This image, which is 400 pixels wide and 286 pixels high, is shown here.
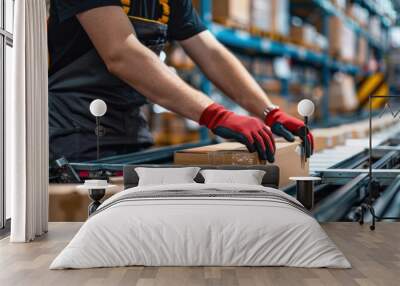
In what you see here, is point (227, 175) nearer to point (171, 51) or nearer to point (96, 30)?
point (171, 51)

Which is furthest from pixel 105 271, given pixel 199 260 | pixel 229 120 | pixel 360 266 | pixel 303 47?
pixel 303 47

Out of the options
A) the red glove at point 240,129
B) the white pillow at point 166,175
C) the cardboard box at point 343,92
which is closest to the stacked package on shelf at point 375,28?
the cardboard box at point 343,92

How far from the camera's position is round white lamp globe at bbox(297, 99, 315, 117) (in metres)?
5.18

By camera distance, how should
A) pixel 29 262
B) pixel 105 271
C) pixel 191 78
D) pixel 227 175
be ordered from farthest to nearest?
pixel 191 78, pixel 227 175, pixel 29 262, pixel 105 271

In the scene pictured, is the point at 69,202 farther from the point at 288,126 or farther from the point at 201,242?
the point at 201,242

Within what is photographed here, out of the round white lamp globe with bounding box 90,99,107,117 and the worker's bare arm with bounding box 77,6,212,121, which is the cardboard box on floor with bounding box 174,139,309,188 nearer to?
the worker's bare arm with bounding box 77,6,212,121

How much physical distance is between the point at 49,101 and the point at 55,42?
47cm

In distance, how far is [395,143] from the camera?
5562mm

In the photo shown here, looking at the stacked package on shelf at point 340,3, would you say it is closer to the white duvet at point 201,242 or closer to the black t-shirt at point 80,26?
the black t-shirt at point 80,26

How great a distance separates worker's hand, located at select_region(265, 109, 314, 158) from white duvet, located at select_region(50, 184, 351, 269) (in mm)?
1716

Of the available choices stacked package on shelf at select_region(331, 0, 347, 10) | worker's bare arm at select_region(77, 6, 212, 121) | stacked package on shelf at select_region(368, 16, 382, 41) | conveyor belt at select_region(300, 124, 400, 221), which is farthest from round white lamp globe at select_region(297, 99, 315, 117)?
stacked package on shelf at select_region(331, 0, 347, 10)

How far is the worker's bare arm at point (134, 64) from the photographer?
4930mm

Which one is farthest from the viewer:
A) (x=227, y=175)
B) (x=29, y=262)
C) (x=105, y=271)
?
(x=227, y=175)

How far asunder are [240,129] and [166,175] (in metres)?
0.70
